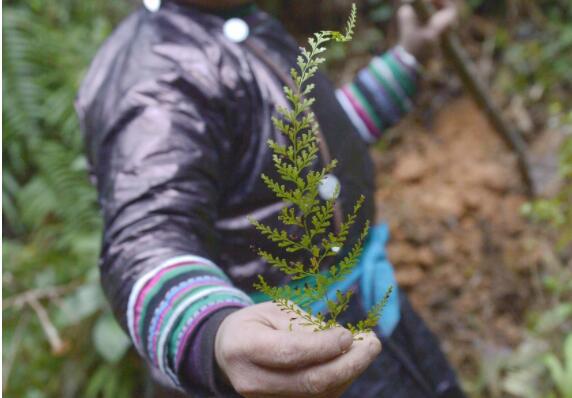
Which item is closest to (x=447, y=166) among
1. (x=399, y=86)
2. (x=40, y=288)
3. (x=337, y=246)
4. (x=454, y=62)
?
(x=454, y=62)

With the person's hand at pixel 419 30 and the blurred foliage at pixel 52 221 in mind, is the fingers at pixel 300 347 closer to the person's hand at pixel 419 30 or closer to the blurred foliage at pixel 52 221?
the person's hand at pixel 419 30

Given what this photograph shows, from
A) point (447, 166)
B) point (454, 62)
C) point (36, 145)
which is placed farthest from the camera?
point (36, 145)

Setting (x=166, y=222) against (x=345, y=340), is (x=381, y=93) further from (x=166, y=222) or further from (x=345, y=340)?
(x=345, y=340)

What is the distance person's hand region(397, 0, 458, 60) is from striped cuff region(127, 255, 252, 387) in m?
0.86

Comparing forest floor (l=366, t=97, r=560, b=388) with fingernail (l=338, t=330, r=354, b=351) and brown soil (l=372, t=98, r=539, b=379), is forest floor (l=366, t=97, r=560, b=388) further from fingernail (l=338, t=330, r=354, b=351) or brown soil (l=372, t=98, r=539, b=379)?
fingernail (l=338, t=330, r=354, b=351)

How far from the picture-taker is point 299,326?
1.63ft

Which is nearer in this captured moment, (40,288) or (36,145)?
(40,288)

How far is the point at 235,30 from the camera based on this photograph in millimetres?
883

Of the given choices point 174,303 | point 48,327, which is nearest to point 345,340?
point 174,303

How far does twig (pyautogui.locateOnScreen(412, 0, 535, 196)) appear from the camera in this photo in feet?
4.72

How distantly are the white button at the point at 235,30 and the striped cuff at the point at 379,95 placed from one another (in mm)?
408

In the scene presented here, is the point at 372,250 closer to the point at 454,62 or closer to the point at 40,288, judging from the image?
the point at 454,62

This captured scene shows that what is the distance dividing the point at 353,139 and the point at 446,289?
4.40 ft

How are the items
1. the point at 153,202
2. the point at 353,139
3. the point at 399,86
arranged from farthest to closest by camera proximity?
1. the point at 399,86
2. the point at 353,139
3. the point at 153,202
